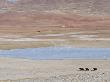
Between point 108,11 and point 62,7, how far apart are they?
9.63 m

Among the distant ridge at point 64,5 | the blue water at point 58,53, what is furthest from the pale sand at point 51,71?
the distant ridge at point 64,5

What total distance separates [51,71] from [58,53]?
31.7 ft

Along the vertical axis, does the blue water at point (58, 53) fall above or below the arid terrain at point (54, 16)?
above

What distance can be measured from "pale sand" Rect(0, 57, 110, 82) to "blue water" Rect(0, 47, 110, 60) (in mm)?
2249

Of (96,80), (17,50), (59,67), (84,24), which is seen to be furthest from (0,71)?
(84,24)

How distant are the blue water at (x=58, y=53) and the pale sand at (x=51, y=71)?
2.25 metres

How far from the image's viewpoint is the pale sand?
2169 centimetres

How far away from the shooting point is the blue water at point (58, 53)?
3312cm

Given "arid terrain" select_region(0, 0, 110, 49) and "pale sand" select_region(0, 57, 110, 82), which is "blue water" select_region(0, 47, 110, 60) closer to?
"pale sand" select_region(0, 57, 110, 82)

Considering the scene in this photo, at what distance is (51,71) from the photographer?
2611 cm

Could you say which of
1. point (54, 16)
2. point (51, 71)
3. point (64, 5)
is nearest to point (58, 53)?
point (51, 71)

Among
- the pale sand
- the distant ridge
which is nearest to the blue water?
the pale sand

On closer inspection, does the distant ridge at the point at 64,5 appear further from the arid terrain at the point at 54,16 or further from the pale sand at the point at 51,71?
the pale sand at the point at 51,71

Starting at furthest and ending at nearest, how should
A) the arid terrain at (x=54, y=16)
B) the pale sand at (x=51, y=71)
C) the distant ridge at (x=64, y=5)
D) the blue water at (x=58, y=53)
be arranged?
the distant ridge at (x=64, y=5) → the arid terrain at (x=54, y=16) → the blue water at (x=58, y=53) → the pale sand at (x=51, y=71)
